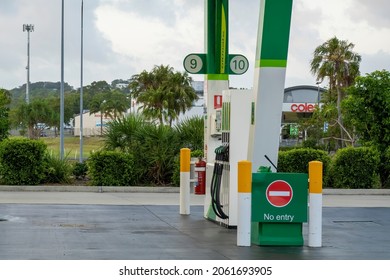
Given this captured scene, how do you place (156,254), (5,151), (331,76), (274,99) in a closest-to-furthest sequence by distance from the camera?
(156,254) → (274,99) → (5,151) → (331,76)

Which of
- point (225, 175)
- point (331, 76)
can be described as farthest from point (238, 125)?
point (331, 76)

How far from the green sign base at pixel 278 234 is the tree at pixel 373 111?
46.6 ft

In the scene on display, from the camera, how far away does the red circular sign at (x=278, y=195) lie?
12.8 meters

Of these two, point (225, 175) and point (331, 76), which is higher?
point (331, 76)

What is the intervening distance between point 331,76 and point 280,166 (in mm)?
44262

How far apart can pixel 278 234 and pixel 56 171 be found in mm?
13534

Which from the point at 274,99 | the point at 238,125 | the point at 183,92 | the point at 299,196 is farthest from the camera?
the point at 183,92

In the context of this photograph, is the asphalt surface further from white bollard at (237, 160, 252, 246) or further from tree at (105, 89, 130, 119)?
tree at (105, 89, 130, 119)

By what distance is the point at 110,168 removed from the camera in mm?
24781

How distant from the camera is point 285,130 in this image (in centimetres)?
10012

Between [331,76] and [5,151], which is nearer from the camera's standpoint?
[5,151]

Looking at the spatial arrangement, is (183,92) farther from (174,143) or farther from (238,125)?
(238,125)

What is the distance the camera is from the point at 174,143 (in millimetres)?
25562

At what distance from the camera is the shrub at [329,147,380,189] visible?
25.8 metres
